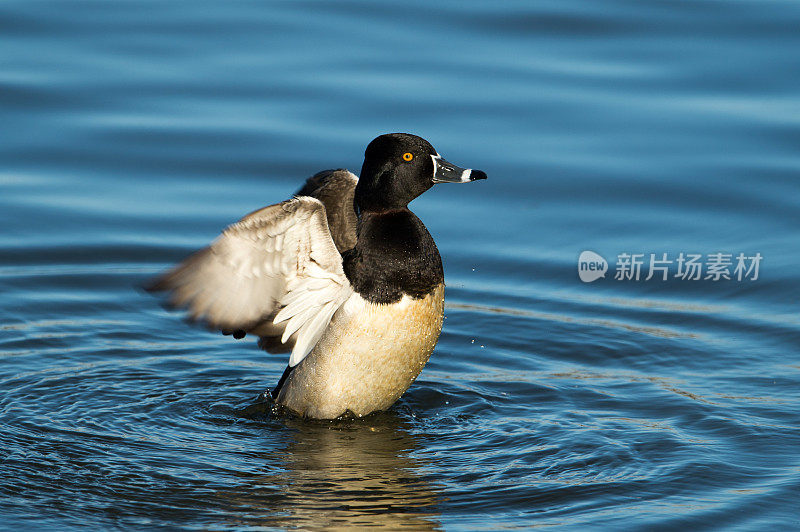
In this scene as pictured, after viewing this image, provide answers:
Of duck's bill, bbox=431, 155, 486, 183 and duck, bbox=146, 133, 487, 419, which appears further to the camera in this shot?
duck's bill, bbox=431, 155, 486, 183

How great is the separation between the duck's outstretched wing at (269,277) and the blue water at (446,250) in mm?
664

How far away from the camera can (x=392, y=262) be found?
7012mm

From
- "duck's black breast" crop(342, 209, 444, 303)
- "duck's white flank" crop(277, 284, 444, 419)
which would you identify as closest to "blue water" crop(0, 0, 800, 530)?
"duck's white flank" crop(277, 284, 444, 419)

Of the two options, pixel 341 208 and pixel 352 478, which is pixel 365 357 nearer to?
pixel 352 478

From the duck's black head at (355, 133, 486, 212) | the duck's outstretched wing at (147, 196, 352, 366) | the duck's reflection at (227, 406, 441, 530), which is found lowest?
the duck's reflection at (227, 406, 441, 530)

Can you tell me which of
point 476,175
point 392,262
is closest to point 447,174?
point 476,175

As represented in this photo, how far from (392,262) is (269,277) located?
681 millimetres

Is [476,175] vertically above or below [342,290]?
above

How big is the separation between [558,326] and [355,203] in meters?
2.14

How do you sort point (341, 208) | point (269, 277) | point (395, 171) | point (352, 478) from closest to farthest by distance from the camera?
point (352, 478) < point (269, 277) < point (395, 171) < point (341, 208)

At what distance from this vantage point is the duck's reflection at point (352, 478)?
5.99 metres

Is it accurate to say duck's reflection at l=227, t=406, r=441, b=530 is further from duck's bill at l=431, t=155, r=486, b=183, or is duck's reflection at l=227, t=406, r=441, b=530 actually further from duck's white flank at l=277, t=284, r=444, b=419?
duck's bill at l=431, t=155, r=486, b=183

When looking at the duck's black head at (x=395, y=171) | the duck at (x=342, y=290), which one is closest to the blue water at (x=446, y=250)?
the duck at (x=342, y=290)

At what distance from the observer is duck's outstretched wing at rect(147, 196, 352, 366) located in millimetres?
6559
